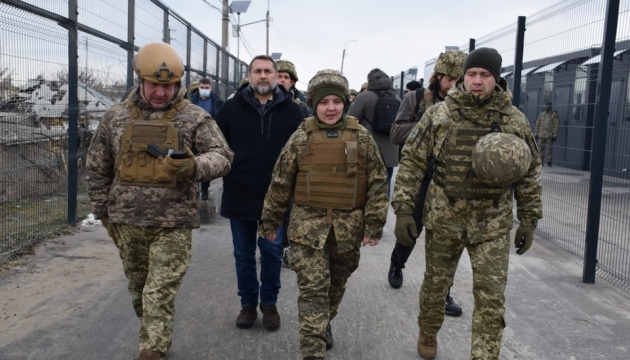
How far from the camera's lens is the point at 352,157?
3.63 m

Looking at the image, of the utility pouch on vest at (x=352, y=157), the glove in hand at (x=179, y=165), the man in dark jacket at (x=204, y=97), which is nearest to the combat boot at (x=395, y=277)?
the utility pouch on vest at (x=352, y=157)

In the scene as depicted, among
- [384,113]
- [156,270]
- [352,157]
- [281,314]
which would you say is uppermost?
[384,113]

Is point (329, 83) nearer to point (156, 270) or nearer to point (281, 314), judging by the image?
point (156, 270)

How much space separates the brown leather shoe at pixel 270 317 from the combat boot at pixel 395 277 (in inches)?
53.3

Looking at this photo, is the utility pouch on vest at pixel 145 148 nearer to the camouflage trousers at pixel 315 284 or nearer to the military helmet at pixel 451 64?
the camouflage trousers at pixel 315 284

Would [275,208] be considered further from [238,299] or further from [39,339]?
[39,339]

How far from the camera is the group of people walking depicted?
3.49 metres

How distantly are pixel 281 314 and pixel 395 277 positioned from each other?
122 centimetres

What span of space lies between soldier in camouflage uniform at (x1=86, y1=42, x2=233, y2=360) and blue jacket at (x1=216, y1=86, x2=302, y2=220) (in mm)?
597

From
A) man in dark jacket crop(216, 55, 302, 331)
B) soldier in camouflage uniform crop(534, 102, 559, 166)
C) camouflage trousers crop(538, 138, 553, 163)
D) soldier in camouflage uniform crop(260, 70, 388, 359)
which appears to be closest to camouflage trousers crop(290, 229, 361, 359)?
soldier in camouflage uniform crop(260, 70, 388, 359)

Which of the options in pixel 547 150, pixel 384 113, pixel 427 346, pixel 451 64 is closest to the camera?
pixel 427 346

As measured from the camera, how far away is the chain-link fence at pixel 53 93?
557 centimetres

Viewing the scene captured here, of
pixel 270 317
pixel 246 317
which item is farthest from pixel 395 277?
Result: pixel 246 317

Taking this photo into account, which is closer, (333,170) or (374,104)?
(333,170)
